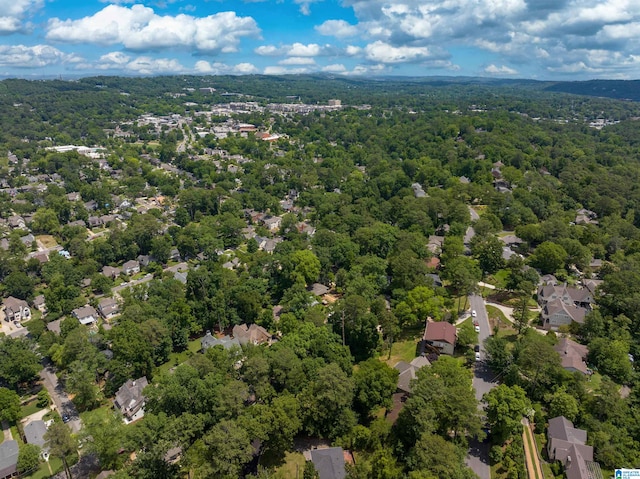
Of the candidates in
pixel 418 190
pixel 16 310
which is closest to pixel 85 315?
pixel 16 310

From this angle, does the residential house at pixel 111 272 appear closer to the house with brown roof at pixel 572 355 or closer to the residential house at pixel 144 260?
the residential house at pixel 144 260

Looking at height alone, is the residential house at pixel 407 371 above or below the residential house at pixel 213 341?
above

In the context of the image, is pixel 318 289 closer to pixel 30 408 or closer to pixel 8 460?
pixel 30 408

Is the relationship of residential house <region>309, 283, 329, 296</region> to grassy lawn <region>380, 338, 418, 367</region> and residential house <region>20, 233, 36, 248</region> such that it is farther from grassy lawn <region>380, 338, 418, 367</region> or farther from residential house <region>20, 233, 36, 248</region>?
residential house <region>20, 233, 36, 248</region>

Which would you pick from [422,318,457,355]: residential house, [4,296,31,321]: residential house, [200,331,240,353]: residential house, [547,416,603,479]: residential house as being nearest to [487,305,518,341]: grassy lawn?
[422,318,457,355]: residential house

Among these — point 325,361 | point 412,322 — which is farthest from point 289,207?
point 325,361

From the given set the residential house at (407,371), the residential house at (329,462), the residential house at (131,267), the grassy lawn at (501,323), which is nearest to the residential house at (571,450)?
the residential house at (407,371)

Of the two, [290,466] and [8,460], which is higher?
[290,466]
